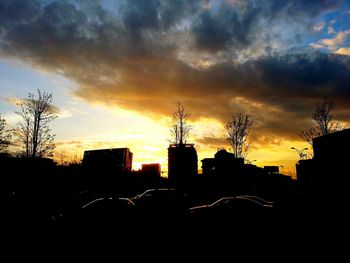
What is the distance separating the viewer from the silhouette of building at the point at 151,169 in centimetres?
4628

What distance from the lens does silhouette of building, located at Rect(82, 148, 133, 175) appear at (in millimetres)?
32906

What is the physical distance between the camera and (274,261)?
7.41m

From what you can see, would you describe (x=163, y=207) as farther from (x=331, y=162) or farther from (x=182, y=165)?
(x=331, y=162)

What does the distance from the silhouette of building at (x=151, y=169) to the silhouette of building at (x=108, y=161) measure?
12.1 m

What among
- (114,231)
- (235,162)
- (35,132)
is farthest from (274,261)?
(235,162)

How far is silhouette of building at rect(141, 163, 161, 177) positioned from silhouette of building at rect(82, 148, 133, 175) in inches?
475

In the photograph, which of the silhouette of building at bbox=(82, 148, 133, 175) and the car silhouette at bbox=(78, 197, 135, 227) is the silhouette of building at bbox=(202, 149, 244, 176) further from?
the car silhouette at bbox=(78, 197, 135, 227)

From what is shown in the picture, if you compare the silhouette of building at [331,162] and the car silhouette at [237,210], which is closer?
the car silhouette at [237,210]

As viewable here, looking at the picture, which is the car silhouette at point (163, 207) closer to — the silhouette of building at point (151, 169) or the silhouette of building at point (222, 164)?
the silhouette of building at point (151, 169)

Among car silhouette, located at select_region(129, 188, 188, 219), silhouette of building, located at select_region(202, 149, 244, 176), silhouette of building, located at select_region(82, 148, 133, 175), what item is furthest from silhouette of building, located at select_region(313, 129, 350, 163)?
car silhouette, located at select_region(129, 188, 188, 219)

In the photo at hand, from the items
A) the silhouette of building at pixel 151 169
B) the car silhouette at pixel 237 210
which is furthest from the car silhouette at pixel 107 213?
the silhouette of building at pixel 151 169

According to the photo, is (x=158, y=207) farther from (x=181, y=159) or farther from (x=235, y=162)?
(x=235, y=162)

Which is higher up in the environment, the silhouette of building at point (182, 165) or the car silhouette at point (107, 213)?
the silhouette of building at point (182, 165)

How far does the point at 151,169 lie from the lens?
154ft
